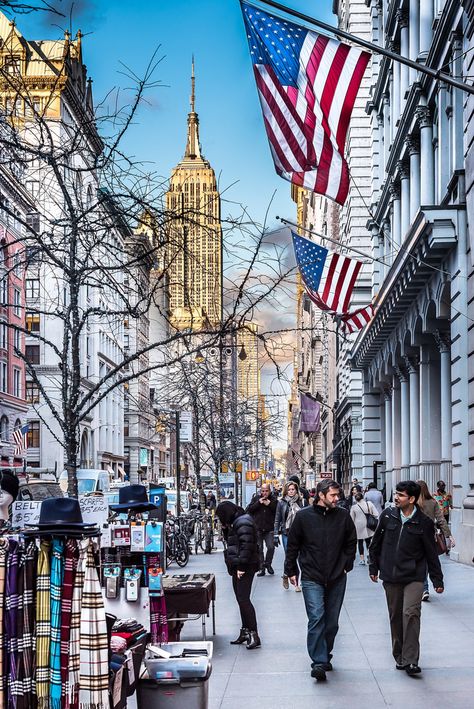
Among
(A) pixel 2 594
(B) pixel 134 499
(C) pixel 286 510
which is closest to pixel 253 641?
(B) pixel 134 499

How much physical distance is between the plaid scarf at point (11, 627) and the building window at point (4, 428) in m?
59.9

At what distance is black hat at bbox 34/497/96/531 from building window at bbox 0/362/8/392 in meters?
62.2

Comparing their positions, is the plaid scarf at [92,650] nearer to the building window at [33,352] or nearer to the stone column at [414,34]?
the stone column at [414,34]

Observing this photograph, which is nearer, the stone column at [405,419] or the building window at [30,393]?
the stone column at [405,419]

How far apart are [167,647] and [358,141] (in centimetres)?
4164

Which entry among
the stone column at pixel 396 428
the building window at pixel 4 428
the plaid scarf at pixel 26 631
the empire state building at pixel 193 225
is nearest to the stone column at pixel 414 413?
the stone column at pixel 396 428

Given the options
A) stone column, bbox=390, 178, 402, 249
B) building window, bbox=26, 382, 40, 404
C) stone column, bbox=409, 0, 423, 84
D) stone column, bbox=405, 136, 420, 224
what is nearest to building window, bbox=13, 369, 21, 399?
building window, bbox=26, 382, 40, 404

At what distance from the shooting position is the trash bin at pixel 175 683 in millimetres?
7586

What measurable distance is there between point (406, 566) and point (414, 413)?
73.9 ft

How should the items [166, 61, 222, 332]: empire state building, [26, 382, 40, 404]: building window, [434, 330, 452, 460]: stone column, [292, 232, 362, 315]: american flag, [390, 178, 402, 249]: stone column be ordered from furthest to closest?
1. [26, 382, 40, 404]: building window
2. [390, 178, 402, 249]: stone column
3. [434, 330, 452, 460]: stone column
4. [292, 232, 362, 315]: american flag
5. [166, 61, 222, 332]: empire state building

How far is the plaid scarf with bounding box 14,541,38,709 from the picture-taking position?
660 cm

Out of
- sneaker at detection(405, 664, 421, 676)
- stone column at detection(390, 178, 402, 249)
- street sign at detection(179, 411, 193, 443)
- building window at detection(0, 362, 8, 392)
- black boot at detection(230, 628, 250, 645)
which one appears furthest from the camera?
building window at detection(0, 362, 8, 392)

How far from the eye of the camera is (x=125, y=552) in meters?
10.6

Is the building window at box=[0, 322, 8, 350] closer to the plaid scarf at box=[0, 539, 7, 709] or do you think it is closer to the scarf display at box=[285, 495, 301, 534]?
the scarf display at box=[285, 495, 301, 534]
